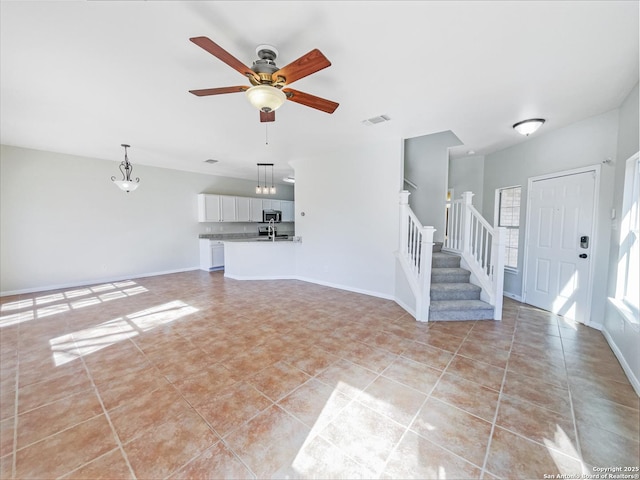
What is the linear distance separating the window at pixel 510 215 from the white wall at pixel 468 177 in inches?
10.6

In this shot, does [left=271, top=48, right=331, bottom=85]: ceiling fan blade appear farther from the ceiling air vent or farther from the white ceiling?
the ceiling air vent

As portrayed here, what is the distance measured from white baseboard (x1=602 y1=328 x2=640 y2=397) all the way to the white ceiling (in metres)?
2.76

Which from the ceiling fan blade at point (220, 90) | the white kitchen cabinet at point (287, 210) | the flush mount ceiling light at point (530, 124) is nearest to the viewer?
the ceiling fan blade at point (220, 90)

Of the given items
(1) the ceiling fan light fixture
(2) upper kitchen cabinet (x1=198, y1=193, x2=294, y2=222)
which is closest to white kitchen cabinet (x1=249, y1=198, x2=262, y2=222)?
(2) upper kitchen cabinet (x1=198, y1=193, x2=294, y2=222)

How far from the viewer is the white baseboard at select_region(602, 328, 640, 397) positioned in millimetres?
2123

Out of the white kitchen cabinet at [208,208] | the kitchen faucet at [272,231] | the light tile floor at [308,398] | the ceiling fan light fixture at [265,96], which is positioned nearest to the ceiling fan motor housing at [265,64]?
the ceiling fan light fixture at [265,96]

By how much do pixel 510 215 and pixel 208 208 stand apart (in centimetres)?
736

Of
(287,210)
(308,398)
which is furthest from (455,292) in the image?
(287,210)

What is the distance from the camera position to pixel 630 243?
2586 millimetres

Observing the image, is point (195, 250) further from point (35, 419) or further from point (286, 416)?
point (286, 416)

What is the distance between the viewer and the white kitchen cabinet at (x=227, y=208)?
7.61 m

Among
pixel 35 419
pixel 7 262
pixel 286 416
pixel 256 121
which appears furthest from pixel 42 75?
pixel 7 262

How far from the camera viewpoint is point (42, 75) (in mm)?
2471

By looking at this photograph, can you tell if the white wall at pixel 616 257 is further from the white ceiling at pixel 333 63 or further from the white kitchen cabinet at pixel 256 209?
the white kitchen cabinet at pixel 256 209
